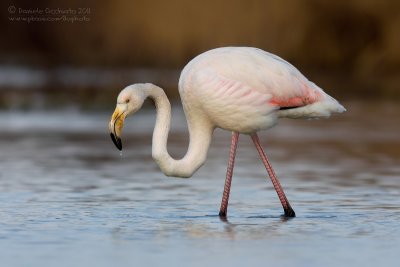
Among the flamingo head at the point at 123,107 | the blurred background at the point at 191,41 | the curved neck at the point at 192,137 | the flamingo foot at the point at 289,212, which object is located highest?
the flamingo head at the point at 123,107

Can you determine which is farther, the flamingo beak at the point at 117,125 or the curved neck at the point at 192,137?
the curved neck at the point at 192,137

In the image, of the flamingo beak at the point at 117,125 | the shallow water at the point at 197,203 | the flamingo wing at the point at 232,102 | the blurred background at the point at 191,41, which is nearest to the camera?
the shallow water at the point at 197,203

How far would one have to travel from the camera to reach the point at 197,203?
1188 cm

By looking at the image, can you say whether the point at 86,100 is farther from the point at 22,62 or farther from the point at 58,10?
the point at 22,62

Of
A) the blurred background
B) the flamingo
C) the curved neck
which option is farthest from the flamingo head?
the blurred background

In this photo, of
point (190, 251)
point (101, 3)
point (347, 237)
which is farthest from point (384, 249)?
point (101, 3)

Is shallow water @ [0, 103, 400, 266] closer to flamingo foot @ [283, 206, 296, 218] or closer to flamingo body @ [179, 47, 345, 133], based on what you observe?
flamingo foot @ [283, 206, 296, 218]

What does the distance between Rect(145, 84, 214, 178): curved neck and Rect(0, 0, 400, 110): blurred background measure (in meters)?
15.3

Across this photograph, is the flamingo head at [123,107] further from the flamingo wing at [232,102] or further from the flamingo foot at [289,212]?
the flamingo foot at [289,212]

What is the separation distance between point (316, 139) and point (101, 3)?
690 inches

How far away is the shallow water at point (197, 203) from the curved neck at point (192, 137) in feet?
1.24

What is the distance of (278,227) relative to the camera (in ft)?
33.6

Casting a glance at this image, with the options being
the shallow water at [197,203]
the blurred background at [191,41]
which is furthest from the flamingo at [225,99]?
the blurred background at [191,41]

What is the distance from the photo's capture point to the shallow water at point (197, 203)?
8.93 metres
